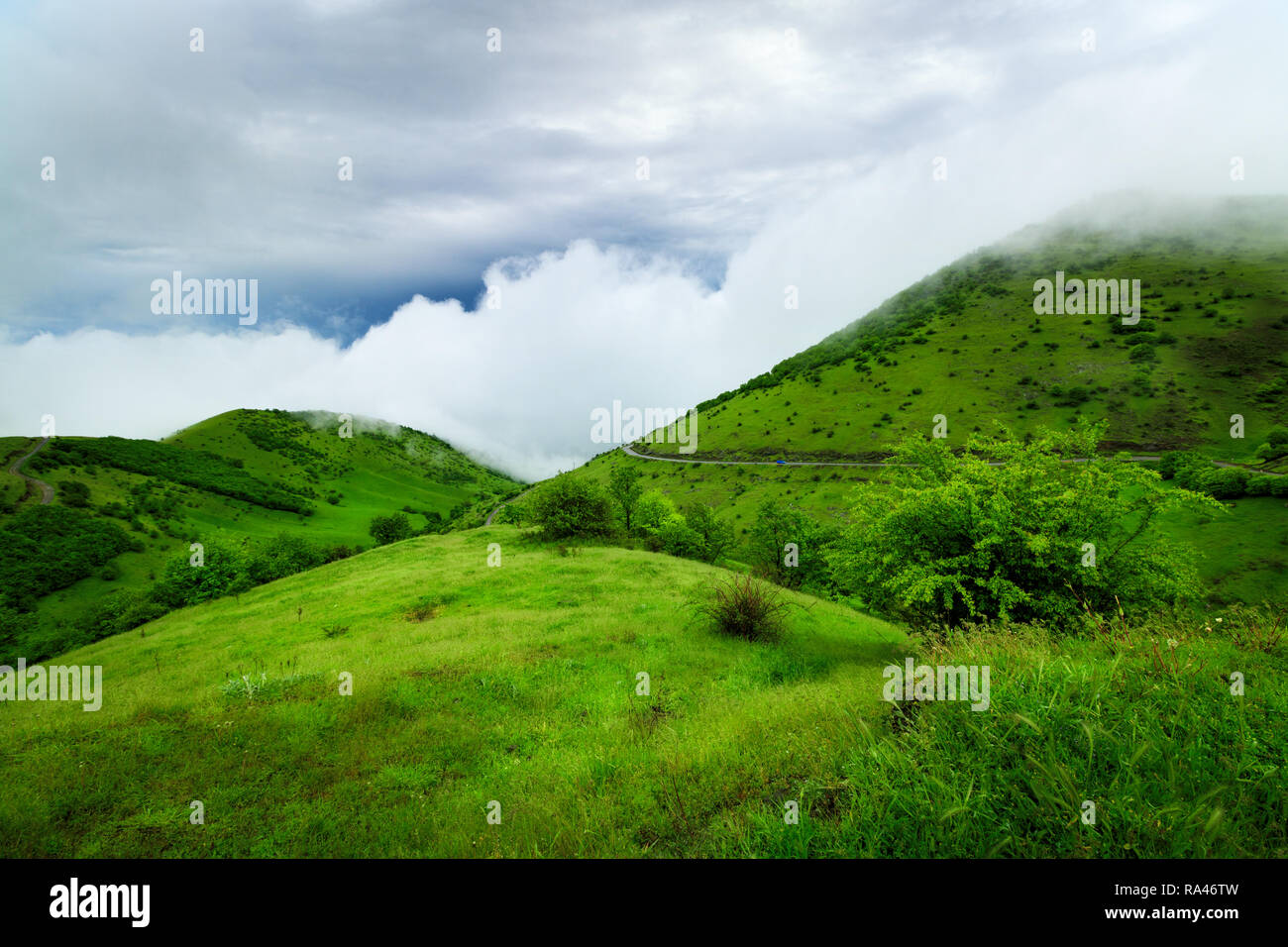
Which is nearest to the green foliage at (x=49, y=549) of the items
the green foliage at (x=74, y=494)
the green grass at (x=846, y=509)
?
the green foliage at (x=74, y=494)

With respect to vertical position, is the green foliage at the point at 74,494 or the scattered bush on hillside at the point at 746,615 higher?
the green foliage at the point at 74,494

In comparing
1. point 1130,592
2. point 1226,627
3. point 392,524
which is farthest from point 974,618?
point 392,524

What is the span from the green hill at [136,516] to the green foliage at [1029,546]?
51.2 metres

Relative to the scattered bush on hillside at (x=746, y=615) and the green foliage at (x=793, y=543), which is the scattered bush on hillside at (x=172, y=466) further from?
the scattered bush on hillside at (x=746, y=615)

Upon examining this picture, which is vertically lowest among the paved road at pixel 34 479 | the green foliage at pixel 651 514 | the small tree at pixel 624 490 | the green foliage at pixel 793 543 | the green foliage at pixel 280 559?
the green foliage at pixel 280 559

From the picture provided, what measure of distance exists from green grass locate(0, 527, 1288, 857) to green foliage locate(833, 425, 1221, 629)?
4322mm

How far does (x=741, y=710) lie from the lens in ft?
29.4

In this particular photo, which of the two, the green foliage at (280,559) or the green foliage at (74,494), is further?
the green foliage at (74,494)

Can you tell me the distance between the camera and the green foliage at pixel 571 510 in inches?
1720

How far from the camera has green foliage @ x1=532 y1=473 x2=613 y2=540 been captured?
43.7 m

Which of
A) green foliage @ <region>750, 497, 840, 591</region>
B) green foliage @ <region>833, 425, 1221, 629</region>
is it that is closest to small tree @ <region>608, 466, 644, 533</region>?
green foliage @ <region>750, 497, 840, 591</region>

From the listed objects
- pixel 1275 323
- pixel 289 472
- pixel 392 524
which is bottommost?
pixel 392 524
